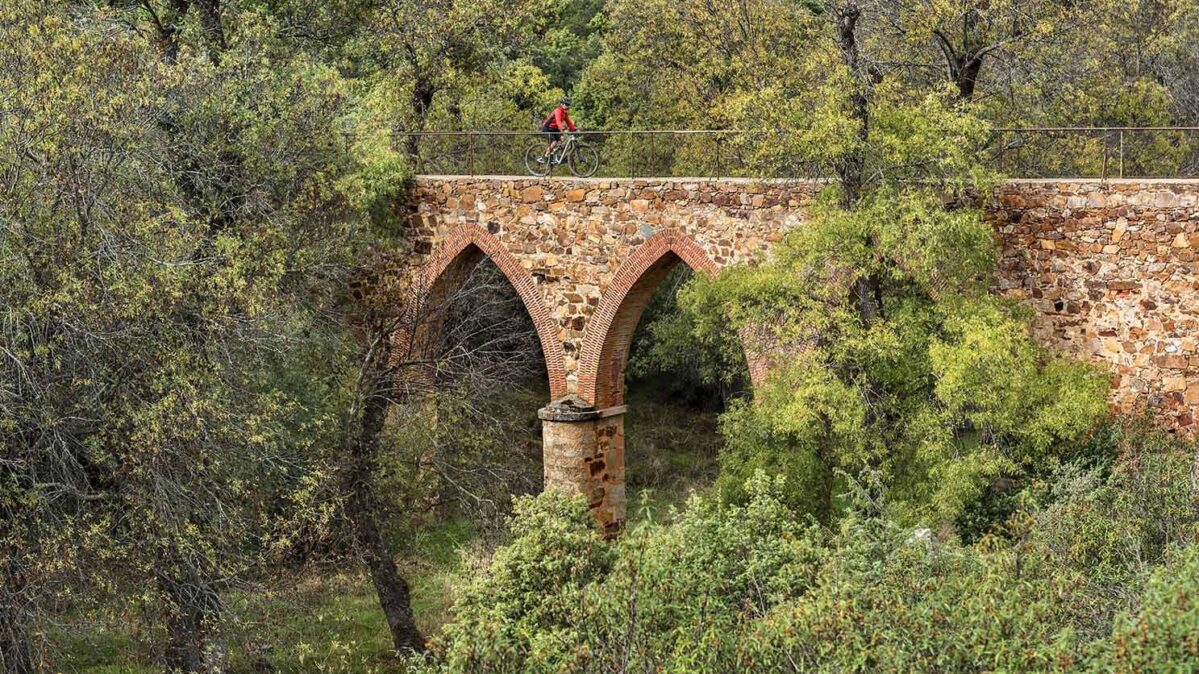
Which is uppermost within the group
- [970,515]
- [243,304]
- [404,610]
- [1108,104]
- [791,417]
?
[1108,104]

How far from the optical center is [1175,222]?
15.2 metres

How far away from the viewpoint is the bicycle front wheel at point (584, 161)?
64.4ft

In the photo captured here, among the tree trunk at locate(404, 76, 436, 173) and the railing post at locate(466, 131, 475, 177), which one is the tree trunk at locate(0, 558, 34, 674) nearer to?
the railing post at locate(466, 131, 475, 177)

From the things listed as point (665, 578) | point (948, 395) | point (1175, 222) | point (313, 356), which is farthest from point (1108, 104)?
point (665, 578)

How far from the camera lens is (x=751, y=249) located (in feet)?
58.7

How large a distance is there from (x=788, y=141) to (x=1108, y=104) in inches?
339

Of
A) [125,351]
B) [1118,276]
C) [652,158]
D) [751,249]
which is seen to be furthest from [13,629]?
[1118,276]

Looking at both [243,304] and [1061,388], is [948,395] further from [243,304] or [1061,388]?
[243,304]

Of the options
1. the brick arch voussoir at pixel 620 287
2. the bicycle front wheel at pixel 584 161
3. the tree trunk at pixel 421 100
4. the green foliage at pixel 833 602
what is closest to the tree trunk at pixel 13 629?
the green foliage at pixel 833 602

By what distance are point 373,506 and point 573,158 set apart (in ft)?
17.7

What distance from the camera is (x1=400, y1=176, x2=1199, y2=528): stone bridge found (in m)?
15.5

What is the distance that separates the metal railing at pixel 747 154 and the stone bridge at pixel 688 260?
0.52 meters

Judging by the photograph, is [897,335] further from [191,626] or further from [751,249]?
[191,626]

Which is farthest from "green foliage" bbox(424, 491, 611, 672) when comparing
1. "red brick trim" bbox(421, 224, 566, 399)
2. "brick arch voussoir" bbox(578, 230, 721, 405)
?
"red brick trim" bbox(421, 224, 566, 399)
